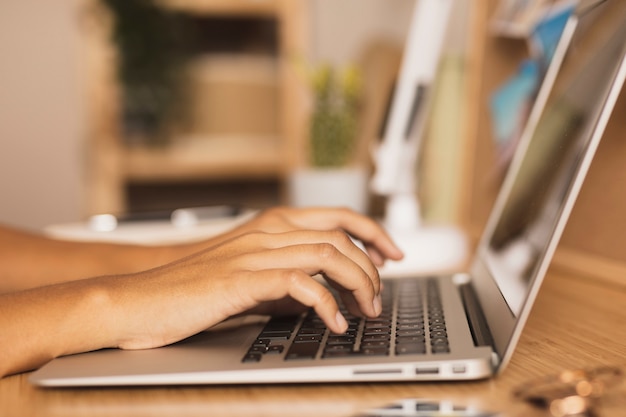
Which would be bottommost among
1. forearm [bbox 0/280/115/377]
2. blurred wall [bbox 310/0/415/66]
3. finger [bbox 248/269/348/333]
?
forearm [bbox 0/280/115/377]

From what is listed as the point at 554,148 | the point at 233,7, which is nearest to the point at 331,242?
the point at 554,148

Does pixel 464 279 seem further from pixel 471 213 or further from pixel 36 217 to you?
pixel 36 217

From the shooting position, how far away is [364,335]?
55 cm

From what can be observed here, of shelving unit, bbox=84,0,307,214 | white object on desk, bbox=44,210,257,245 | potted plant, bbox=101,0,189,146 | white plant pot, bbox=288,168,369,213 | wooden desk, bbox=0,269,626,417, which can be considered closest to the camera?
wooden desk, bbox=0,269,626,417

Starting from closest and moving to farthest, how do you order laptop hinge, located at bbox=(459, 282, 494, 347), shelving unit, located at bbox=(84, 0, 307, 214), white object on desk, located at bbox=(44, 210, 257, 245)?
laptop hinge, located at bbox=(459, 282, 494, 347)
white object on desk, located at bbox=(44, 210, 257, 245)
shelving unit, located at bbox=(84, 0, 307, 214)

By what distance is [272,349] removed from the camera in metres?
0.52

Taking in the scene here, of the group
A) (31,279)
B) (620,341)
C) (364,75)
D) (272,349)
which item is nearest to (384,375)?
(272,349)

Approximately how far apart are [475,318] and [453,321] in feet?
0.10

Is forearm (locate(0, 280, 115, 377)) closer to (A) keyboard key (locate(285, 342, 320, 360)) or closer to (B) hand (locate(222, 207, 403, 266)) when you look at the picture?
(A) keyboard key (locate(285, 342, 320, 360))

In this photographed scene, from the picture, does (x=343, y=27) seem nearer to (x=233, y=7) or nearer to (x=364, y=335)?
(x=233, y=7)

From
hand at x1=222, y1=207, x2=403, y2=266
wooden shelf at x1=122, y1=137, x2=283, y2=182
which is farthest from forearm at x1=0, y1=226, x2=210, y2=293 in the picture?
wooden shelf at x1=122, y1=137, x2=283, y2=182

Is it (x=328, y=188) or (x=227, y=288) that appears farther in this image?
(x=328, y=188)

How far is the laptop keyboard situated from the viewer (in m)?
0.50

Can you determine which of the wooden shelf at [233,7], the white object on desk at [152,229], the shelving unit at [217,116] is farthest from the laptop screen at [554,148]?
the wooden shelf at [233,7]
